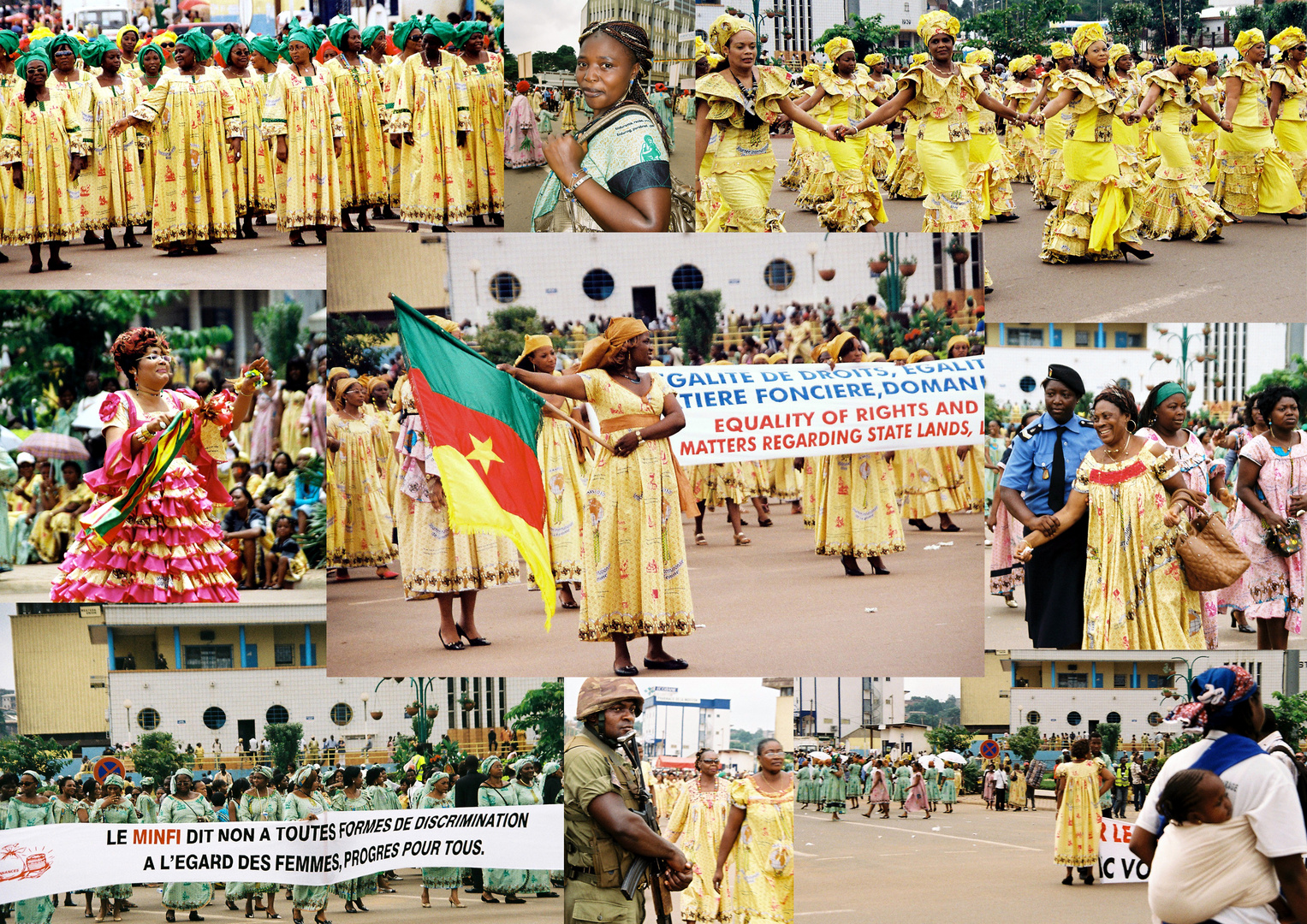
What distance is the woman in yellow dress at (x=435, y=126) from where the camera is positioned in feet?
39.0

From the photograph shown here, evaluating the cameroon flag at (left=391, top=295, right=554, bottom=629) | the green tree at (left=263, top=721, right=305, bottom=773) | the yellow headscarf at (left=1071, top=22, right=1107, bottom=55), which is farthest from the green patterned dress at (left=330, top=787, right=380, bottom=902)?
the yellow headscarf at (left=1071, top=22, right=1107, bottom=55)

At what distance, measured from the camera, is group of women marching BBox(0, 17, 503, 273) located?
11.9m

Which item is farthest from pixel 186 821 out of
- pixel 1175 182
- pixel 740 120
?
pixel 1175 182

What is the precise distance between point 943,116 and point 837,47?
904mm

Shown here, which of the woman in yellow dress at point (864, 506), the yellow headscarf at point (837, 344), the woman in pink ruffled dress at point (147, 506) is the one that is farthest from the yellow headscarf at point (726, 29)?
the woman in pink ruffled dress at point (147, 506)

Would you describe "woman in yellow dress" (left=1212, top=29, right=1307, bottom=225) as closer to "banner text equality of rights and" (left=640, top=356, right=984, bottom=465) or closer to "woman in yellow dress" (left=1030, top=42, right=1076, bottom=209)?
"woman in yellow dress" (left=1030, top=42, right=1076, bottom=209)

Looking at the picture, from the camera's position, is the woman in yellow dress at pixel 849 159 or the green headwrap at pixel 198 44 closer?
the woman in yellow dress at pixel 849 159

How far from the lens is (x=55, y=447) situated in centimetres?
1191

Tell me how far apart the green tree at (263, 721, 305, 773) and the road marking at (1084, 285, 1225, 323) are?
5632mm

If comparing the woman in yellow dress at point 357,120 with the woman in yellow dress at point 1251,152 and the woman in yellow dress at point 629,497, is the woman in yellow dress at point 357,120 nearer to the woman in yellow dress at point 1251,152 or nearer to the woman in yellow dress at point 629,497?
the woman in yellow dress at point 629,497

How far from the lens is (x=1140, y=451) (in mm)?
8461

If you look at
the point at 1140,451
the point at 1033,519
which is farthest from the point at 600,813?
the point at 1140,451

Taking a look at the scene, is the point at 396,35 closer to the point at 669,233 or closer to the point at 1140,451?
the point at 669,233

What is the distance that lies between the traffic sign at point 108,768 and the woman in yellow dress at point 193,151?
3.98 metres
